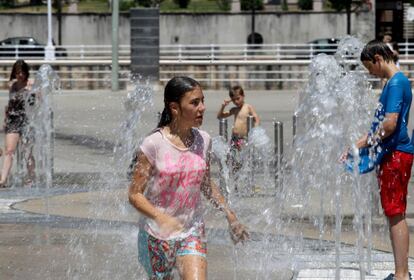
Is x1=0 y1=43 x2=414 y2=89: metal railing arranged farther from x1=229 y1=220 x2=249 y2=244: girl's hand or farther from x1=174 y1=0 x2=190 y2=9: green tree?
x1=229 y1=220 x2=249 y2=244: girl's hand

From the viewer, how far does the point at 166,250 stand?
5.52 m

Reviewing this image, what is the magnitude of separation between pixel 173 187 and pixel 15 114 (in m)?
7.76

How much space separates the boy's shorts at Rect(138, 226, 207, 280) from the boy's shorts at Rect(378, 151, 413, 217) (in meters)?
2.28

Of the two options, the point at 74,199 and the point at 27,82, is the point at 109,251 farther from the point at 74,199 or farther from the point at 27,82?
the point at 27,82

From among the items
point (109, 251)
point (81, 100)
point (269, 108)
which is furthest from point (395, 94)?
point (81, 100)

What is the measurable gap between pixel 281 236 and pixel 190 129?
13.7 ft

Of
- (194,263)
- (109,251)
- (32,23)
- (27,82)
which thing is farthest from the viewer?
(32,23)

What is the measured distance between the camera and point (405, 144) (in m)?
7.64

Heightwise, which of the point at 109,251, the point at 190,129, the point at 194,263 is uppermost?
the point at 190,129

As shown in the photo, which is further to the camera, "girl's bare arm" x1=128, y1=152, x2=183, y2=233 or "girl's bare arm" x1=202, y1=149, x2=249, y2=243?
"girl's bare arm" x1=202, y1=149, x2=249, y2=243

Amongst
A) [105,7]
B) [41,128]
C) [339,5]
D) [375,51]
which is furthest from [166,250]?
[105,7]

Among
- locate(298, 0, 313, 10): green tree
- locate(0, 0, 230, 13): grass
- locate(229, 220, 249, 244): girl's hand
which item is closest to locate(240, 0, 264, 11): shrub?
locate(0, 0, 230, 13): grass

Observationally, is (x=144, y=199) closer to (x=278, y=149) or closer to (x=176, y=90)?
(x=176, y=90)

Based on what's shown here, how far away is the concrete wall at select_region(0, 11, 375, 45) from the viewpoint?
5825 centimetres
